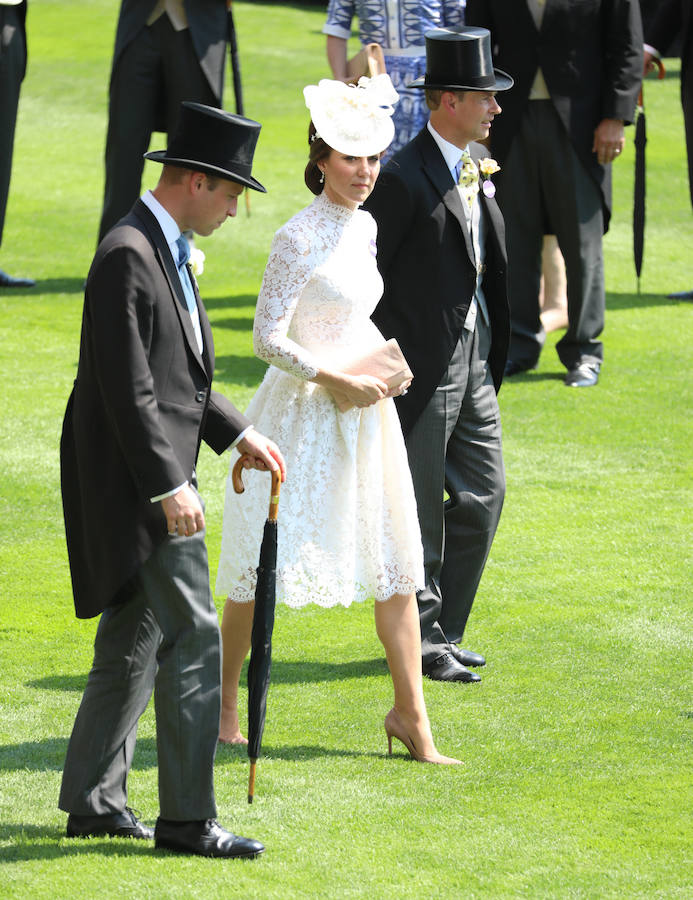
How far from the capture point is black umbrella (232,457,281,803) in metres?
4.28

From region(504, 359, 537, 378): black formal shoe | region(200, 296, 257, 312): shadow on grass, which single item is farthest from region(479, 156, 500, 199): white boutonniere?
region(200, 296, 257, 312): shadow on grass

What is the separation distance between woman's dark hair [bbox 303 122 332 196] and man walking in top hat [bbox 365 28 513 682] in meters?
0.39

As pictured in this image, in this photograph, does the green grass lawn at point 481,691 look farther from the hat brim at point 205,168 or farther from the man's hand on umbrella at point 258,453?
the hat brim at point 205,168

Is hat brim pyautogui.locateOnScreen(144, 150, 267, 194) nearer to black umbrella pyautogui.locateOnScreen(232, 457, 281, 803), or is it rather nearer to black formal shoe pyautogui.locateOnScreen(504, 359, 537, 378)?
black umbrella pyautogui.locateOnScreen(232, 457, 281, 803)

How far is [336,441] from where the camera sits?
4824mm

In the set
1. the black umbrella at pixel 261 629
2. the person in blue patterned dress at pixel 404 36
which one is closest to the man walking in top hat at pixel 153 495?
the black umbrella at pixel 261 629

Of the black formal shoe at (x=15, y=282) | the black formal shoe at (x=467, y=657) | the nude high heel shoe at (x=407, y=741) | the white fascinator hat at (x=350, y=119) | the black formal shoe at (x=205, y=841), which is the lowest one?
the black formal shoe at (x=15, y=282)

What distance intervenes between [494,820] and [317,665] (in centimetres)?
134

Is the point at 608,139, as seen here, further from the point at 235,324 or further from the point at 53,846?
the point at 53,846

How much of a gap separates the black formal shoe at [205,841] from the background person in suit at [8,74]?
6.64m

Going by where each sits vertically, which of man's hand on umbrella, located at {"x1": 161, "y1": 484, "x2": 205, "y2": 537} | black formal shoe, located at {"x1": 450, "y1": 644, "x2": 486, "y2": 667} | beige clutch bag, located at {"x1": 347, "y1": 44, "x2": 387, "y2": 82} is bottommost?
black formal shoe, located at {"x1": 450, "y1": 644, "x2": 486, "y2": 667}

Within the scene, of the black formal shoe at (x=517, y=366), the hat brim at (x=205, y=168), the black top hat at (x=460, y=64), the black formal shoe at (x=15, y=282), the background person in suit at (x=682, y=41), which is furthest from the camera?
the black formal shoe at (x=15, y=282)

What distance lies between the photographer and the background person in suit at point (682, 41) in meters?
10.2

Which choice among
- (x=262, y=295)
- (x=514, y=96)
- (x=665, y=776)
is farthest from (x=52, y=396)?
(x=665, y=776)
